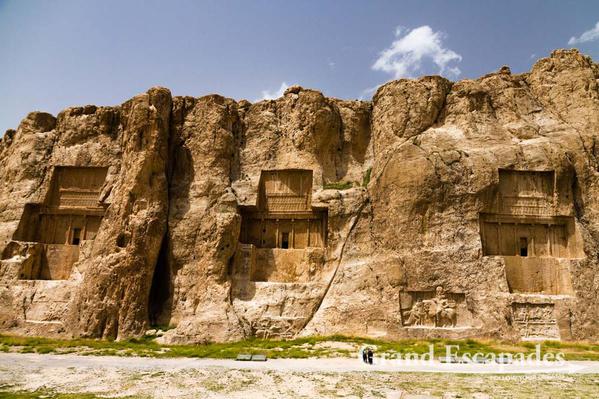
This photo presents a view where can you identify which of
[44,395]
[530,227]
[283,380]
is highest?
[530,227]

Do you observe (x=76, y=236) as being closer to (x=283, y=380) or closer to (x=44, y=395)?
(x=44, y=395)

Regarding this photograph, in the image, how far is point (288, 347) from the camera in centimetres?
2058

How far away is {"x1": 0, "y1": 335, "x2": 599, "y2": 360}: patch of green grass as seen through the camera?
61.2ft

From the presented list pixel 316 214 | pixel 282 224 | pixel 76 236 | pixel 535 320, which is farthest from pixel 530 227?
pixel 76 236

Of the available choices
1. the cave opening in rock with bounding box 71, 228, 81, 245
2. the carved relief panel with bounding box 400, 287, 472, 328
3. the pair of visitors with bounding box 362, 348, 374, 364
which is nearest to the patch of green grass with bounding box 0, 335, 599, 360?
the carved relief panel with bounding box 400, 287, 472, 328

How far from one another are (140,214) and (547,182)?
21715 mm

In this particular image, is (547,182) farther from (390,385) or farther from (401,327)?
(390,385)

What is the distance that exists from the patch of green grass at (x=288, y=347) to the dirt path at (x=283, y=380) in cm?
218

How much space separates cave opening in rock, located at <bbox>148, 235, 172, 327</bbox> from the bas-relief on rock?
0.08 m

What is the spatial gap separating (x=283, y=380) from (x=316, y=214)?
15.0 meters

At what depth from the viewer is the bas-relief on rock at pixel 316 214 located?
74.9ft

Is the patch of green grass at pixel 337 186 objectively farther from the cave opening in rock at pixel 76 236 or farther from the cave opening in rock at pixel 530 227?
the cave opening in rock at pixel 76 236

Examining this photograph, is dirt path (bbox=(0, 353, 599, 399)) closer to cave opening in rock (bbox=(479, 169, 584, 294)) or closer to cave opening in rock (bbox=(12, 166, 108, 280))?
cave opening in rock (bbox=(479, 169, 584, 294))

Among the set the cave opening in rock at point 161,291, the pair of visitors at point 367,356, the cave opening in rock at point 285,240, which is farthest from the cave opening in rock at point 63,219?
the pair of visitors at point 367,356
